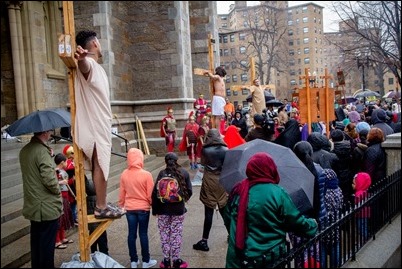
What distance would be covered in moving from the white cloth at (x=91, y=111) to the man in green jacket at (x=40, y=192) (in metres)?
0.95

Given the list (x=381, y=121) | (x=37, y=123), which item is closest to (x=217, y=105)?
(x=381, y=121)

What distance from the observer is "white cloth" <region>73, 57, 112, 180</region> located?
9.41 feet

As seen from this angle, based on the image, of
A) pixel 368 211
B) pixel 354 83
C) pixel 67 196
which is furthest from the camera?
pixel 354 83

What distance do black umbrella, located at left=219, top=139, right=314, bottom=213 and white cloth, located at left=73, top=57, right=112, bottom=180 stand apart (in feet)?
4.65

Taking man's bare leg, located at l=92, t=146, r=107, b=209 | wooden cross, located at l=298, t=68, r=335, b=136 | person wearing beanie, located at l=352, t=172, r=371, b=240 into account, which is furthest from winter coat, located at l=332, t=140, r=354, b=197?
man's bare leg, located at l=92, t=146, r=107, b=209

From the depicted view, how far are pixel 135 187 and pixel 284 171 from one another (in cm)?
162

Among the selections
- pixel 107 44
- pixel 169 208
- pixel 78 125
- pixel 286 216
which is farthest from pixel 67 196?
pixel 107 44

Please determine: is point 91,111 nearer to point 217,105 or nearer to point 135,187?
point 135,187

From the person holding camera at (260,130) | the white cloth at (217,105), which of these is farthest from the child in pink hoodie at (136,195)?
the white cloth at (217,105)

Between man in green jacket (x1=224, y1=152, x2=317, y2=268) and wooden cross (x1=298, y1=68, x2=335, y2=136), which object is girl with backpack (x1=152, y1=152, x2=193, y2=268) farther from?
wooden cross (x1=298, y1=68, x2=335, y2=136)

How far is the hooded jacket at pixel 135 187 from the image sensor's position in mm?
4180

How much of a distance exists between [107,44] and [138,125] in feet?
9.20

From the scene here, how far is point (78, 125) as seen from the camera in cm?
289

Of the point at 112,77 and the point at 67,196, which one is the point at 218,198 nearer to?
the point at 67,196
